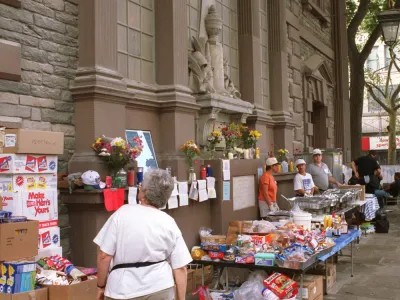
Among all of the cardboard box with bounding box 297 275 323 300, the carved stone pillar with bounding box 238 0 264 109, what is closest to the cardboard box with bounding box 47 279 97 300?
the cardboard box with bounding box 297 275 323 300

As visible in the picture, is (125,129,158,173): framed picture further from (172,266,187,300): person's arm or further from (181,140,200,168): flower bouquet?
(172,266,187,300): person's arm

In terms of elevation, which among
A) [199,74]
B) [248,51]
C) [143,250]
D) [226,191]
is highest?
[248,51]

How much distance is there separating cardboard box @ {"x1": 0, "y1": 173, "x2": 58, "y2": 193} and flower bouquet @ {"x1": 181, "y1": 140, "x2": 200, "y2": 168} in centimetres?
270

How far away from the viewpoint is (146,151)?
7.41m

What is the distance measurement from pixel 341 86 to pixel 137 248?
1600 centimetres

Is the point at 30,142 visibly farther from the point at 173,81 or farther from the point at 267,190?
the point at 267,190

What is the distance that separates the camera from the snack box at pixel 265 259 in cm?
593

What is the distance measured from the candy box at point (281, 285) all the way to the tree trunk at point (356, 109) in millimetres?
13455

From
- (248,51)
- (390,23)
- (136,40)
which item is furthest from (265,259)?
(390,23)

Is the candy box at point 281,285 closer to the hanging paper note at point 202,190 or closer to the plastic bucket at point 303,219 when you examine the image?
the plastic bucket at point 303,219

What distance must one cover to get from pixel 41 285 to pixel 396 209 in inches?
662

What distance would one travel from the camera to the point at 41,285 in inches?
174

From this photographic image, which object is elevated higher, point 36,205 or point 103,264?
point 36,205

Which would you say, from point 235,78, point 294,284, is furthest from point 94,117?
point 235,78
